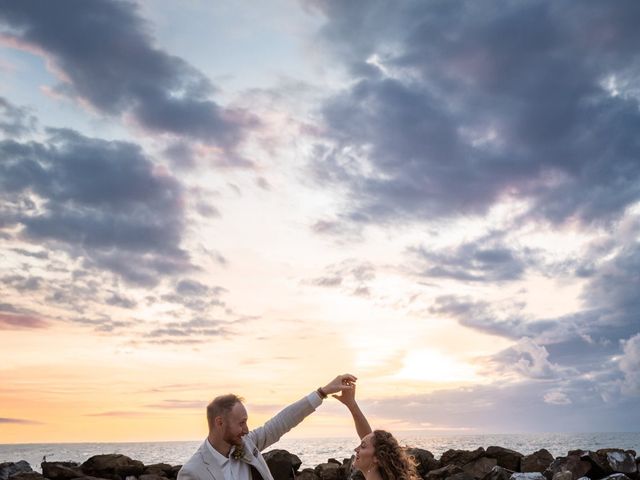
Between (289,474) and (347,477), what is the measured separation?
1656 mm

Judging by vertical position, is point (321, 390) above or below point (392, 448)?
above

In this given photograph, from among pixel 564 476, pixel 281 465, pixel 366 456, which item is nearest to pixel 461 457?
pixel 564 476

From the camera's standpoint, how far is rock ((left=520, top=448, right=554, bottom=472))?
66.4 ft

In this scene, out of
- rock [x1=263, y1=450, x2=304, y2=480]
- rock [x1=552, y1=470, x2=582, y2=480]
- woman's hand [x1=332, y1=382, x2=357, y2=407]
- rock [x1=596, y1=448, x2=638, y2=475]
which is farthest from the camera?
rock [x1=596, y1=448, x2=638, y2=475]

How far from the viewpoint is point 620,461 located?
20.0m

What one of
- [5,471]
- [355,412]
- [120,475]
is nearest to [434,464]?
[120,475]

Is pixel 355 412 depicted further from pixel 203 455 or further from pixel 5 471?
pixel 5 471

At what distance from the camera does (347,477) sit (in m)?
19.7

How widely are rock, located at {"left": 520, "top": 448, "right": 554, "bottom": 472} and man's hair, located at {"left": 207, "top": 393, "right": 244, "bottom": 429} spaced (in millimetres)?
16194

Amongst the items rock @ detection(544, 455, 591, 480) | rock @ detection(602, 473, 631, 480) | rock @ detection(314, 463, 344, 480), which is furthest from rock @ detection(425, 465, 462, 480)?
rock @ detection(602, 473, 631, 480)

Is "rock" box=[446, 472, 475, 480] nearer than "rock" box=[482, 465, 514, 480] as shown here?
No

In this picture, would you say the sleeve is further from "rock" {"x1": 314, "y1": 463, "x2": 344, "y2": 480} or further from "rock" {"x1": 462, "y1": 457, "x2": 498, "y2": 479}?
"rock" {"x1": 462, "y1": 457, "x2": 498, "y2": 479}

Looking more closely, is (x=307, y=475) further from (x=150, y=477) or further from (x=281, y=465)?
(x=150, y=477)

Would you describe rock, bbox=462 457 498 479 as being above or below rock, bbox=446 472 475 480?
above
